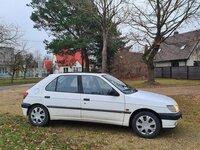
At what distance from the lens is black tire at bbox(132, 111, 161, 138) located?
738cm

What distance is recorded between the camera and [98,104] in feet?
25.6

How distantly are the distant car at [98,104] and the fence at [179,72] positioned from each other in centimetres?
3040

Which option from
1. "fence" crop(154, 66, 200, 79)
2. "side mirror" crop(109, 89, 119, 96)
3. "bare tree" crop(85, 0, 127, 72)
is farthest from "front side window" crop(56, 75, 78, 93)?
"fence" crop(154, 66, 200, 79)

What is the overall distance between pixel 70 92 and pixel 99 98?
90cm

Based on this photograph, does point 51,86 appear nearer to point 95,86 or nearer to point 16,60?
point 95,86

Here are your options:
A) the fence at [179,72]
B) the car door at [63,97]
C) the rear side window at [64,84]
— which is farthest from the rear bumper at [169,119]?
the fence at [179,72]

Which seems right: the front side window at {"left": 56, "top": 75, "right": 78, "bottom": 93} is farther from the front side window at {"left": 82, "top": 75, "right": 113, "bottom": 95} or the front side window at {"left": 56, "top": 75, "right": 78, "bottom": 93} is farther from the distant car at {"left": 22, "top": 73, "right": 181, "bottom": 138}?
the front side window at {"left": 82, "top": 75, "right": 113, "bottom": 95}

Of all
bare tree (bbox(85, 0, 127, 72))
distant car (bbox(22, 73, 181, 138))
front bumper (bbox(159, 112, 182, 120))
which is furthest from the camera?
bare tree (bbox(85, 0, 127, 72))

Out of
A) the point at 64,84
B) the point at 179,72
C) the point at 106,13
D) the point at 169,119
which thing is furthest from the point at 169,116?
the point at 179,72

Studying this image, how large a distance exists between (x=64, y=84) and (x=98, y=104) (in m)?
1.24

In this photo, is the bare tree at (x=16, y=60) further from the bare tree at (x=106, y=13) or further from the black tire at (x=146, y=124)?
the black tire at (x=146, y=124)

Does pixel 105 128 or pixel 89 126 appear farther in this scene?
pixel 89 126

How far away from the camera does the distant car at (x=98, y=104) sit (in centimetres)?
742

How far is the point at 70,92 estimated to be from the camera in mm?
8234
